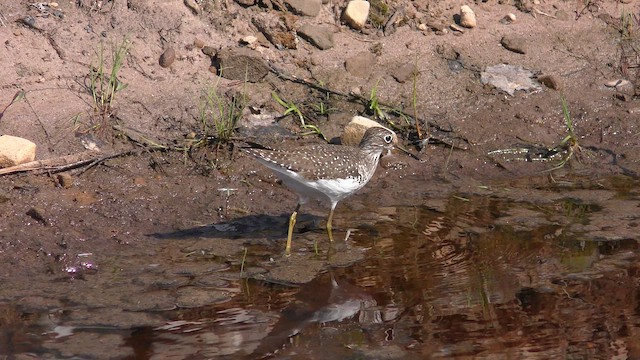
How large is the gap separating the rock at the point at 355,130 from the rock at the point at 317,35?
1.26m

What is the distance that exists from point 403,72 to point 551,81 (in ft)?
5.57

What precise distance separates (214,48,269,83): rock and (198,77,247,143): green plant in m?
0.21

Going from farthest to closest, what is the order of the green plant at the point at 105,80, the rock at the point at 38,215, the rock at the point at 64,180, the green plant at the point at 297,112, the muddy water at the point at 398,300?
1. the green plant at the point at 297,112
2. the green plant at the point at 105,80
3. the rock at the point at 64,180
4. the rock at the point at 38,215
5. the muddy water at the point at 398,300

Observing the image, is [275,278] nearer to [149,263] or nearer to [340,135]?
[149,263]

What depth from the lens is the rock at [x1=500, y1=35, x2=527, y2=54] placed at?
445 inches

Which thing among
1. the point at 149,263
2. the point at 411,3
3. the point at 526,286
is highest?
the point at 411,3

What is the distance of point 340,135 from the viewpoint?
401 inches

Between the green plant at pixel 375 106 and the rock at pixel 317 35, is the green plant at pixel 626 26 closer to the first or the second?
the green plant at pixel 375 106

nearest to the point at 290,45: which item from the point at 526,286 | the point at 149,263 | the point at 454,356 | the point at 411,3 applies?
the point at 411,3

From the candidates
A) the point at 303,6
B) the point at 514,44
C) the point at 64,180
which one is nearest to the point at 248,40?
the point at 303,6

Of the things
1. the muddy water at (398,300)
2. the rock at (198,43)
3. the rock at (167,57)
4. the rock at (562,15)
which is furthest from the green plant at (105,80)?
the rock at (562,15)

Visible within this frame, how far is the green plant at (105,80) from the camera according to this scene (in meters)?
9.50

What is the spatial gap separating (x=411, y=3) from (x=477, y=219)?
341 cm

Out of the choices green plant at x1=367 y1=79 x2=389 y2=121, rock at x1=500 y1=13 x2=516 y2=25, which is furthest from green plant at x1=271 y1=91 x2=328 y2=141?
rock at x1=500 y1=13 x2=516 y2=25
